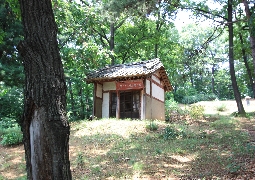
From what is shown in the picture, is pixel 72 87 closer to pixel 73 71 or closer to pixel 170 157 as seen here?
pixel 73 71

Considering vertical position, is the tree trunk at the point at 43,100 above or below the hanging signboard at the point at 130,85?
below

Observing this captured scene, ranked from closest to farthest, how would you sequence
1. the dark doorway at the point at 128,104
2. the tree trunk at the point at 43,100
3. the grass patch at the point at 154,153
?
the tree trunk at the point at 43,100 < the grass patch at the point at 154,153 < the dark doorway at the point at 128,104

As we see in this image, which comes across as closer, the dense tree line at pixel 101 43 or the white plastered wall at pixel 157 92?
the dense tree line at pixel 101 43

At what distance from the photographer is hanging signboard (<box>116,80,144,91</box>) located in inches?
594

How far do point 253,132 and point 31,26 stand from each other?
10754mm

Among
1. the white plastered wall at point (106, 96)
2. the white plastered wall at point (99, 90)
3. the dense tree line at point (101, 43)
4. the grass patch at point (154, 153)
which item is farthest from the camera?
the white plastered wall at point (99, 90)

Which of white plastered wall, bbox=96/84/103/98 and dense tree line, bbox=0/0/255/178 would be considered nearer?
dense tree line, bbox=0/0/255/178

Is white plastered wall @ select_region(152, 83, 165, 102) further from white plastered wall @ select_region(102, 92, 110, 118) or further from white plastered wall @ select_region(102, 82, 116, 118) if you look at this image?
white plastered wall @ select_region(102, 92, 110, 118)

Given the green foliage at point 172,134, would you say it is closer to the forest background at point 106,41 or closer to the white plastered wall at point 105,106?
the forest background at point 106,41

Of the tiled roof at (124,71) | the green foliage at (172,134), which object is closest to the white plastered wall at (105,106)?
the tiled roof at (124,71)

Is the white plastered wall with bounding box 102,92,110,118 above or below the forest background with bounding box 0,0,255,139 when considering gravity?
below

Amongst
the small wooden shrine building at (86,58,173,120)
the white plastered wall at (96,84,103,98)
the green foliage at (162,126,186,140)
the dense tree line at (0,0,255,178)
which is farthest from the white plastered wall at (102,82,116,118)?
the green foliage at (162,126,186,140)

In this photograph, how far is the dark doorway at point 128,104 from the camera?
1612 cm

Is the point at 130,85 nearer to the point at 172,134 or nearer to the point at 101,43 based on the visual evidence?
the point at 172,134
